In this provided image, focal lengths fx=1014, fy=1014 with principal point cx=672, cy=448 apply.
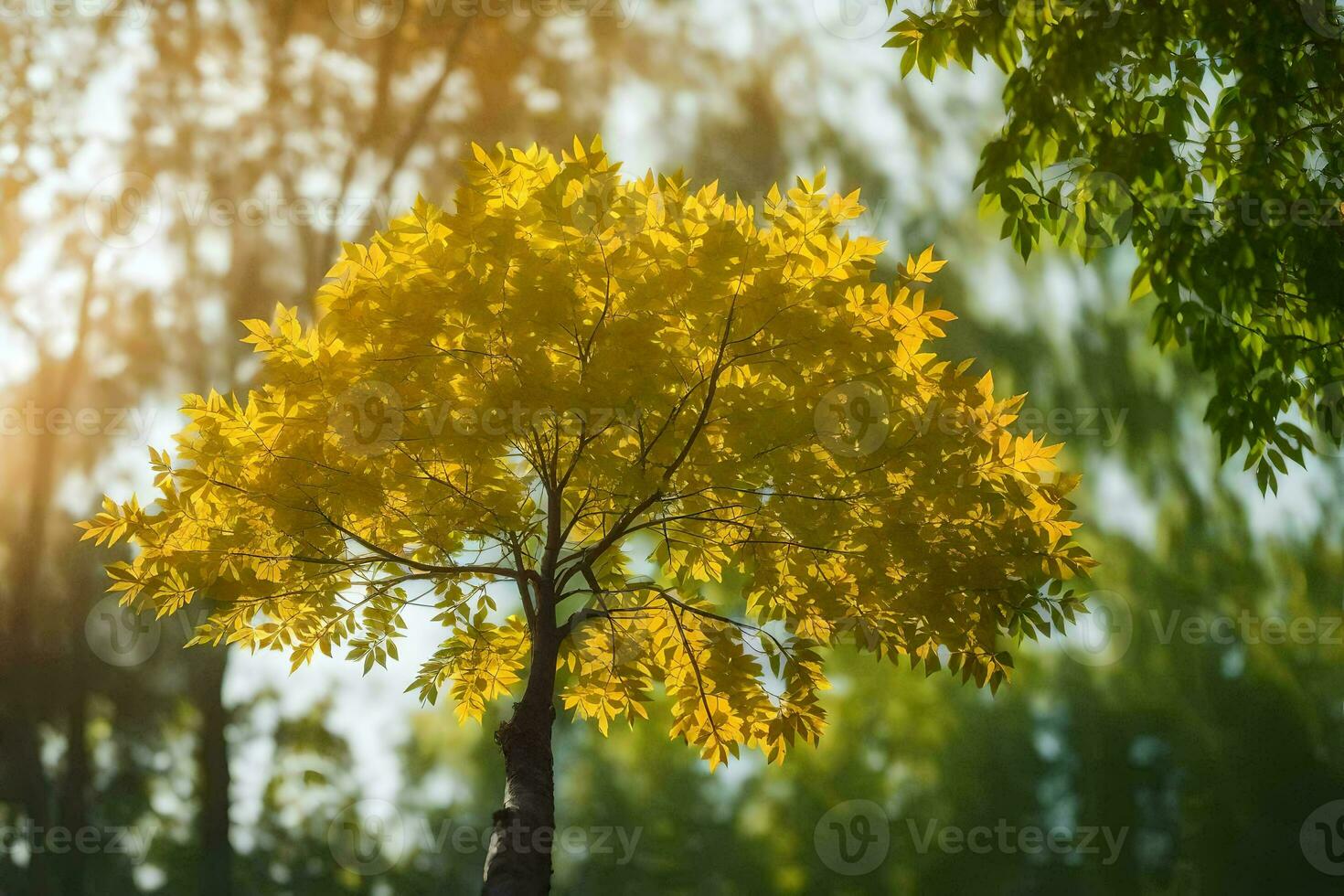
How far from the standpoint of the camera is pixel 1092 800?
32.3 feet

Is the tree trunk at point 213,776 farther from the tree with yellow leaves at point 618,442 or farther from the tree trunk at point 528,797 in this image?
the tree trunk at point 528,797

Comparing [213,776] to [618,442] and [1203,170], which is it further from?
[1203,170]

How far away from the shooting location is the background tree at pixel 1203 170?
396 centimetres

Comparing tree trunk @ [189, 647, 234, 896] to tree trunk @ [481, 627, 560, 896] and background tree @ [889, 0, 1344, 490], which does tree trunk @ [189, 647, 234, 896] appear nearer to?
tree trunk @ [481, 627, 560, 896]

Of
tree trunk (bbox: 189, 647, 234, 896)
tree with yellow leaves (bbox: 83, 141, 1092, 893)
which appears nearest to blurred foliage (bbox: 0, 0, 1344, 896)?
tree trunk (bbox: 189, 647, 234, 896)

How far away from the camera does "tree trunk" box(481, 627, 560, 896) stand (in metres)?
4.20

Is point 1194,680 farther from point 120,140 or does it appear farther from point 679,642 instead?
point 120,140

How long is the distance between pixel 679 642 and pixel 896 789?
545cm

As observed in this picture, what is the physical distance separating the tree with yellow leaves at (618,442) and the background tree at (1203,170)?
0.74 metres

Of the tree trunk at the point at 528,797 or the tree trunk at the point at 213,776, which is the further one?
the tree trunk at the point at 213,776

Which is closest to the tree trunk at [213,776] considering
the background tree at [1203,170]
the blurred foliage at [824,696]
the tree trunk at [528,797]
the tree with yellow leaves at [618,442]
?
the blurred foliage at [824,696]

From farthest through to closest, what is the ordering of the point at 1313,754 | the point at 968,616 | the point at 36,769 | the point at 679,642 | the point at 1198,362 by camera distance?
the point at 36,769 → the point at 1313,754 → the point at 679,642 → the point at 968,616 → the point at 1198,362

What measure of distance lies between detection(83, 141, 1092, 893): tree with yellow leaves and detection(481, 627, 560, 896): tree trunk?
1 centimetres

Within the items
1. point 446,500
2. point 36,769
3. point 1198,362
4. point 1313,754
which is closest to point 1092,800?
point 1313,754
